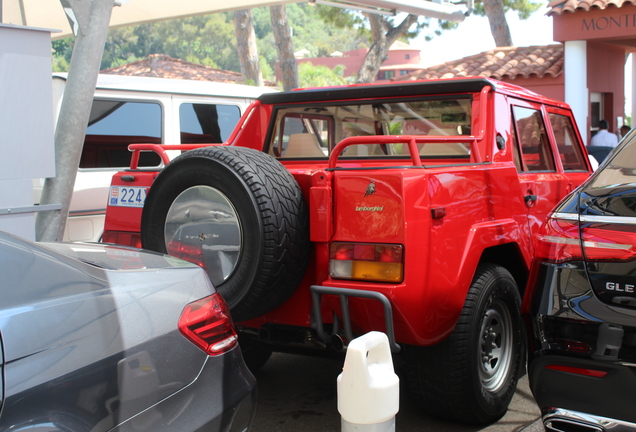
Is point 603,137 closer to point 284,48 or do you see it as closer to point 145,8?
point 284,48

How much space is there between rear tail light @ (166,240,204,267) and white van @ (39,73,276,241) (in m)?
3.02

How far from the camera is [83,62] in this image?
5.34 m

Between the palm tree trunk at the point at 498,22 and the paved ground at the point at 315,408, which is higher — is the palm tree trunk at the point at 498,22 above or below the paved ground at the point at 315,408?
above

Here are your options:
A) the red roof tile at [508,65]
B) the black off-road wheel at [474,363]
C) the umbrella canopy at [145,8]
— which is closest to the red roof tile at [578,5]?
the red roof tile at [508,65]

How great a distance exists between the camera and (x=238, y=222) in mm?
3246

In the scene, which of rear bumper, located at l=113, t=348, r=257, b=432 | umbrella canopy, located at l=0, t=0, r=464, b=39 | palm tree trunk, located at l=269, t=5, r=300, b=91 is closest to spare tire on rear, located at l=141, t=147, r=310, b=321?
rear bumper, located at l=113, t=348, r=257, b=432

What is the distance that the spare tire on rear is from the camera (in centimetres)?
315

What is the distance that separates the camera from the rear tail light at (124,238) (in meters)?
4.14

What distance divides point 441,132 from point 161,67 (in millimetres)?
23461

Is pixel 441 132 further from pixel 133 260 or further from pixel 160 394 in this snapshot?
pixel 160 394

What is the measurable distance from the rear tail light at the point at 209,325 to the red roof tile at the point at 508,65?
14.7 m

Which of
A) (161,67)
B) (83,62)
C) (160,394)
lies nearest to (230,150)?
(160,394)

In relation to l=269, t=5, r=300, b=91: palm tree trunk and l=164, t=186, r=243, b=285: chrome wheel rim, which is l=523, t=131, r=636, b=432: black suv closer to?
l=164, t=186, r=243, b=285: chrome wheel rim

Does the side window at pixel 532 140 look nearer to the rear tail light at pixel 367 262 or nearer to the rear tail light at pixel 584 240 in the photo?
the rear tail light at pixel 367 262
